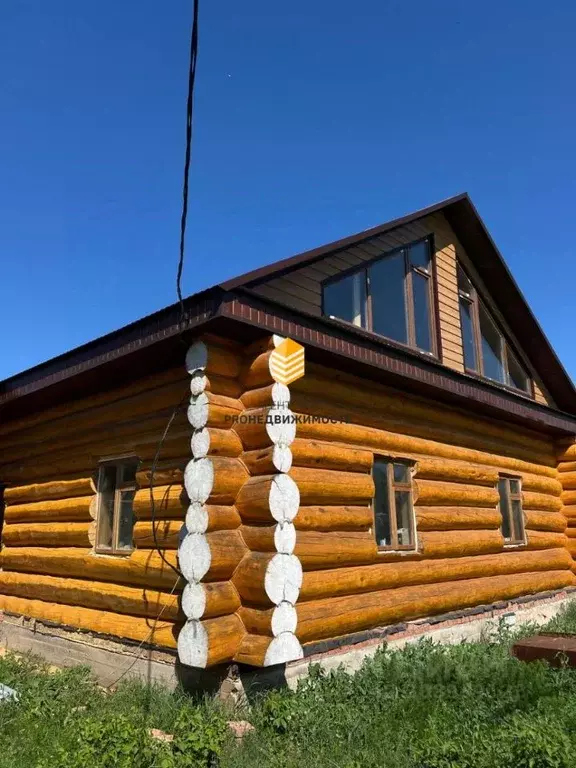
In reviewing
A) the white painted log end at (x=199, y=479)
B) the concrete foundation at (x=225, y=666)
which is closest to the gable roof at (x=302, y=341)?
the white painted log end at (x=199, y=479)

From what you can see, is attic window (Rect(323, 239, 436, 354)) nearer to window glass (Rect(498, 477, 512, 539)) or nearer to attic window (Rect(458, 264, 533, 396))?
attic window (Rect(458, 264, 533, 396))

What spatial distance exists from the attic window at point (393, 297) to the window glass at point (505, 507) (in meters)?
3.13

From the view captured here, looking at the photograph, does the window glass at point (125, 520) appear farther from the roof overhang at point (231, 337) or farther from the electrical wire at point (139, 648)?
the roof overhang at point (231, 337)

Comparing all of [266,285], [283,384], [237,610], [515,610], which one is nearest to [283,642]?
[237,610]

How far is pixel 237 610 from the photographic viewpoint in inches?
251

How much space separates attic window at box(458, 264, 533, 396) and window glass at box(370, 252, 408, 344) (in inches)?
72.3

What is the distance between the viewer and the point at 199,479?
21.0 ft

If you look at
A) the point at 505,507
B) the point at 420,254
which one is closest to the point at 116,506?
the point at 420,254

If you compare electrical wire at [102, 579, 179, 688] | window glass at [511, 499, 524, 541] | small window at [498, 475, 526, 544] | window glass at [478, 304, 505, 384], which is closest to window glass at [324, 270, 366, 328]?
window glass at [478, 304, 505, 384]

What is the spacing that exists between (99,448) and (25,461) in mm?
2655

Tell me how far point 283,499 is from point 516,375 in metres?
8.10

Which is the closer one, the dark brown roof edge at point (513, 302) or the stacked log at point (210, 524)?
the stacked log at point (210, 524)

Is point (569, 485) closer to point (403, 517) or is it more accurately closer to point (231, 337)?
point (403, 517)

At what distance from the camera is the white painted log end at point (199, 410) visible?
6.54 metres
